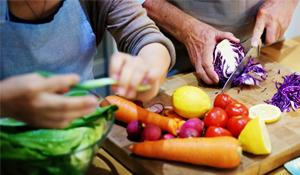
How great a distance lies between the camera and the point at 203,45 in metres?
1.35

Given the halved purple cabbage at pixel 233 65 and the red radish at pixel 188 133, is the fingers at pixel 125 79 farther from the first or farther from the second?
the halved purple cabbage at pixel 233 65

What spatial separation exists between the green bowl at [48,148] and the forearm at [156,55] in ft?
0.64

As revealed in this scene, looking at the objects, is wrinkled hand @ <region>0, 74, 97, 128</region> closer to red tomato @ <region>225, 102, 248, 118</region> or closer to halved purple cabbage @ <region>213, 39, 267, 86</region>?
red tomato @ <region>225, 102, 248, 118</region>

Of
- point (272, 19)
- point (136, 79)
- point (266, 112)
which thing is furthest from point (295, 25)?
point (136, 79)

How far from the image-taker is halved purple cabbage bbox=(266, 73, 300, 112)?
115 centimetres

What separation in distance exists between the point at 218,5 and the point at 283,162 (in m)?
0.63

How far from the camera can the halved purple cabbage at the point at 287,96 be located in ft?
3.77

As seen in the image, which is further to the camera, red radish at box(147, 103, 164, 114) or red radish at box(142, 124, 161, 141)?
red radish at box(147, 103, 164, 114)

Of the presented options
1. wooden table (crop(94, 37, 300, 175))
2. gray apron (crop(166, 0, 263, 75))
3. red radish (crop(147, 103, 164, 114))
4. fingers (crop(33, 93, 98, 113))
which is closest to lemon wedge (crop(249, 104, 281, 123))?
wooden table (crop(94, 37, 300, 175))

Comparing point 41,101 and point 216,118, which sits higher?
point 41,101

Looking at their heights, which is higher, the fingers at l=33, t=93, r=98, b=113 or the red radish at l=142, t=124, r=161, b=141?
the fingers at l=33, t=93, r=98, b=113

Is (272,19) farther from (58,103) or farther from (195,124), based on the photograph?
(58,103)

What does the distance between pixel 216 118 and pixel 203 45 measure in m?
0.43

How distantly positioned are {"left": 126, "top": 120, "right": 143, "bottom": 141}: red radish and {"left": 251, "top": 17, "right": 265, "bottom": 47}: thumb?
0.56m
